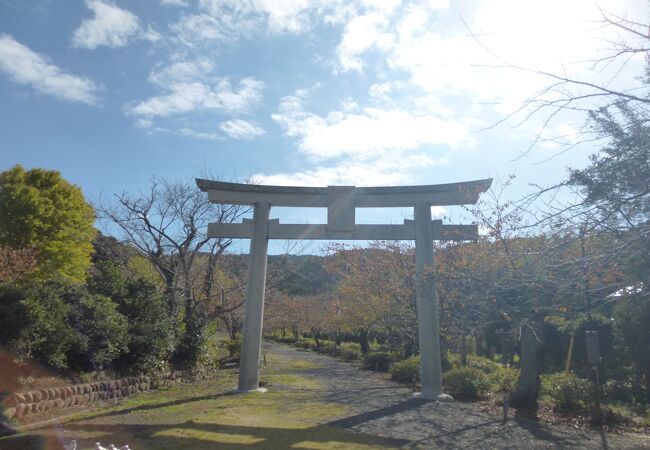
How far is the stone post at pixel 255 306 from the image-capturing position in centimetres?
1147

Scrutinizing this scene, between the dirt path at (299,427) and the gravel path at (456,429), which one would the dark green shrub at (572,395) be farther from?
the dirt path at (299,427)

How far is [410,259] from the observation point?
18.2 m

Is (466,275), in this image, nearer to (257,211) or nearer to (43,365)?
(257,211)

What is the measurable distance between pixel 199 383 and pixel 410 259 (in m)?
8.83

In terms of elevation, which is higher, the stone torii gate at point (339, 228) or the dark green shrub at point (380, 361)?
the stone torii gate at point (339, 228)

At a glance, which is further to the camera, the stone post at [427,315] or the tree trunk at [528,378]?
the stone post at [427,315]

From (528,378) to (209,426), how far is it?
6.77 meters

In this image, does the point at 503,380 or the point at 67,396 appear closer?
the point at 67,396

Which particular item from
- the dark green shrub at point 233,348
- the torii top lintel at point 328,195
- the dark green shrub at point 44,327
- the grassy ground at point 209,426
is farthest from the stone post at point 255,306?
the dark green shrub at point 233,348

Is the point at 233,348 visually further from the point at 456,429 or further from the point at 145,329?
the point at 456,429

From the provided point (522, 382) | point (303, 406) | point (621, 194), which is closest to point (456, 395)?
point (522, 382)

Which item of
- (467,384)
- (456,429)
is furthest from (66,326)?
(467,384)

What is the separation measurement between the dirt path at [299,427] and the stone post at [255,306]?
619mm

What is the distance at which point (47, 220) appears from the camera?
74.6 feet
